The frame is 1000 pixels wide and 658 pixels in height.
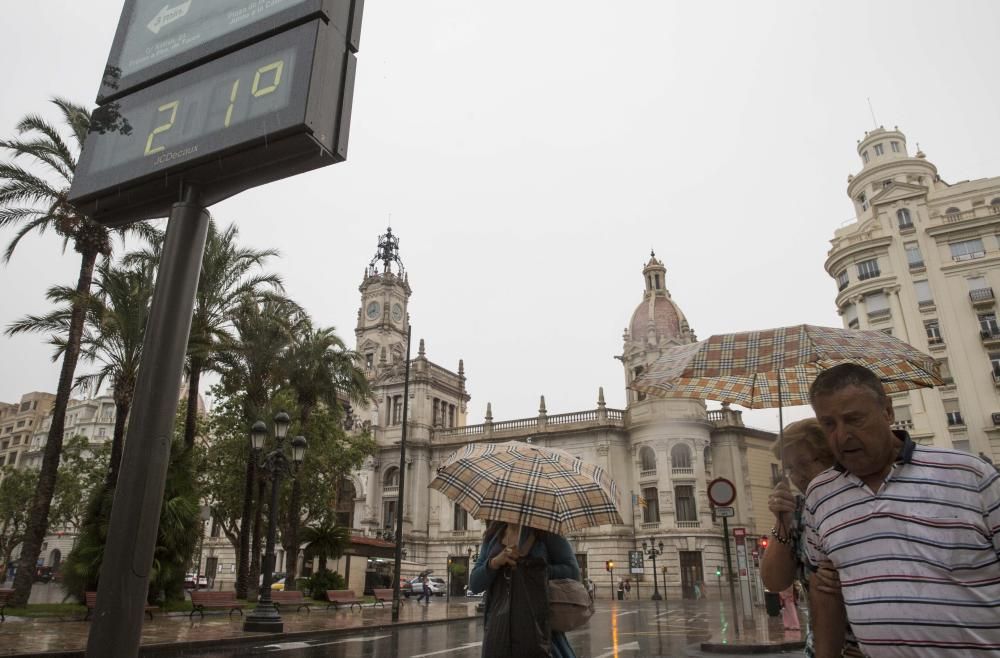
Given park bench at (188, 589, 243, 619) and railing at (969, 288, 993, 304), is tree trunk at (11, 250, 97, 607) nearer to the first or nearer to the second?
park bench at (188, 589, 243, 619)

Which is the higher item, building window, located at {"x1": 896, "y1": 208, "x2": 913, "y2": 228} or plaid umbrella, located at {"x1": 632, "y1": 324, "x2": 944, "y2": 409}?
building window, located at {"x1": 896, "y1": 208, "x2": 913, "y2": 228}

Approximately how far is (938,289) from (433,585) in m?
38.5

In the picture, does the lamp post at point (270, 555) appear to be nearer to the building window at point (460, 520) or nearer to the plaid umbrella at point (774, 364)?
the plaid umbrella at point (774, 364)

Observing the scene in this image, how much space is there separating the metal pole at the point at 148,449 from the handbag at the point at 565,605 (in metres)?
3.77

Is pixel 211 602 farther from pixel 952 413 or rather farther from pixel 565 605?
pixel 952 413

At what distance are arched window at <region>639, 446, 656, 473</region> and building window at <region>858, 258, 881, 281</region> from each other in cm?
1875

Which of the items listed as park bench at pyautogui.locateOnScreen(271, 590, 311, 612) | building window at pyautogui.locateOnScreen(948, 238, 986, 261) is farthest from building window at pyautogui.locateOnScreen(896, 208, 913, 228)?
park bench at pyautogui.locateOnScreen(271, 590, 311, 612)

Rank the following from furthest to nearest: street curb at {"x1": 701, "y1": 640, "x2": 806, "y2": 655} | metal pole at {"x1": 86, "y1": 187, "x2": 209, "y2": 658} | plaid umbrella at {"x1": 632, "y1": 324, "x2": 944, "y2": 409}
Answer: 1. street curb at {"x1": 701, "y1": 640, "x2": 806, "y2": 655}
2. plaid umbrella at {"x1": 632, "y1": 324, "x2": 944, "y2": 409}
3. metal pole at {"x1": 86, "y1": 187, "x2": 209, "y2": 658}

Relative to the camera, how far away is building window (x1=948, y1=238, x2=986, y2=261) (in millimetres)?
40125

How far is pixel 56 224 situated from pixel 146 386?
18490 mm

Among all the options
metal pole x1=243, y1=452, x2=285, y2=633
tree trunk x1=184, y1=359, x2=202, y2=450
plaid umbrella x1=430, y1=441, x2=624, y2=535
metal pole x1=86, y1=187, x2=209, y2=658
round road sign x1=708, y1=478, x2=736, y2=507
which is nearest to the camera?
plaid umbrella x1=430, y1=441, x2=624, y2=535

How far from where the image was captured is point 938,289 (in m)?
40.3

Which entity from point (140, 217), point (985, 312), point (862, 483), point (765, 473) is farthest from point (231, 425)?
point (985, 312)

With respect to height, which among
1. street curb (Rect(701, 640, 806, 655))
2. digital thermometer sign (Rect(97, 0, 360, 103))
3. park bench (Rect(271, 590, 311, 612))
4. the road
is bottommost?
the road
